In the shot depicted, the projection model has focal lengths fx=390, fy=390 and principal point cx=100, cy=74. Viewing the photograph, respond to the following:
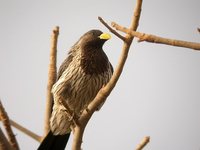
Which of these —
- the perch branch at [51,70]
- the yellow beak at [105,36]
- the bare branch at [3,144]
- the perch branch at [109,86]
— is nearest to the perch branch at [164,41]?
the perch branch at [109,86]

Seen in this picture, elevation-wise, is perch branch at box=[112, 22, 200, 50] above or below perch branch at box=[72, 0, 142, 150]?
above

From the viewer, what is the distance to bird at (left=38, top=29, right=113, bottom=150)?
4.30m

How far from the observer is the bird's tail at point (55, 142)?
4.13 m

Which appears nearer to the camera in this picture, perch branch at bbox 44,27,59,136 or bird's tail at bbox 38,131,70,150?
perch branch at bbox 44,27,59,136

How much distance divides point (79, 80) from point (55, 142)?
2.48 feet

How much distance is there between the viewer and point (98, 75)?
432cm

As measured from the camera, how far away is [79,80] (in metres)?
4.29

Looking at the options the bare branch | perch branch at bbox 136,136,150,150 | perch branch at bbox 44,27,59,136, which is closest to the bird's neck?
perch branch at bbox 44,27,59,136

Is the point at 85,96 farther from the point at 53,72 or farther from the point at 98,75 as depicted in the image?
the point at 53,72

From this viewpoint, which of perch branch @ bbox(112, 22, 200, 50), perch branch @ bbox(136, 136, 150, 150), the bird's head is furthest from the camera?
the bird's head

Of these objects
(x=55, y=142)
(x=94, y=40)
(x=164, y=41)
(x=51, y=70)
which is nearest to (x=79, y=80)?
(x=94, y=40)

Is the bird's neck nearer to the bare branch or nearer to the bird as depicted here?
the bird

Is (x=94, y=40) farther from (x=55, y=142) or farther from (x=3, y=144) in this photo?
(x=3, y=144)

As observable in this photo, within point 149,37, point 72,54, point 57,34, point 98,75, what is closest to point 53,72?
point 57,34
